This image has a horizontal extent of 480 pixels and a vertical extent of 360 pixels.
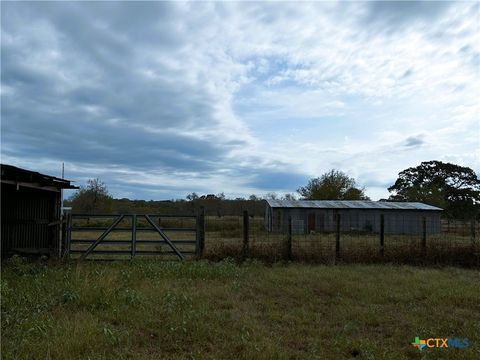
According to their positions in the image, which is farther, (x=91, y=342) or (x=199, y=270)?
(x=199, y=270)

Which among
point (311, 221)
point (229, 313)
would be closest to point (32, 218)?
point (229, 313)

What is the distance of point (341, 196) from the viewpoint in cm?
4734

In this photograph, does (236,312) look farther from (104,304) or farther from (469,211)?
(469,211)

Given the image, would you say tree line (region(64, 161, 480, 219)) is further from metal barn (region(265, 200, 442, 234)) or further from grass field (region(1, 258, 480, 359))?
grass field (region(1, 258, 480, 359))

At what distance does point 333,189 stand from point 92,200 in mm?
29348

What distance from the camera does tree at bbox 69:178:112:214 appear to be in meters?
46.2

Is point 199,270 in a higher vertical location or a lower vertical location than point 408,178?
lower

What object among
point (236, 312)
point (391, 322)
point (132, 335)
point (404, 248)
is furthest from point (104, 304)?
point (404, 248)

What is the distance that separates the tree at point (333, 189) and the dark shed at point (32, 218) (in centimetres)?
3819

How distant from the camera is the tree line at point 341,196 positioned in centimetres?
4641

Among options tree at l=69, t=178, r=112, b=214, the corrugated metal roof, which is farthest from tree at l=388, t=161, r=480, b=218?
tree at l=69, t=178, r=112, b=214

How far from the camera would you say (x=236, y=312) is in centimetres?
647

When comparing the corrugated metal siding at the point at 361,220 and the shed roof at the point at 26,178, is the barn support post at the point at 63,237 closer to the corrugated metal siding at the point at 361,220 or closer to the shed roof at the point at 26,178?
the shed roof at the point at 26,178

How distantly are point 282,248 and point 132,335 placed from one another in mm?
6920
